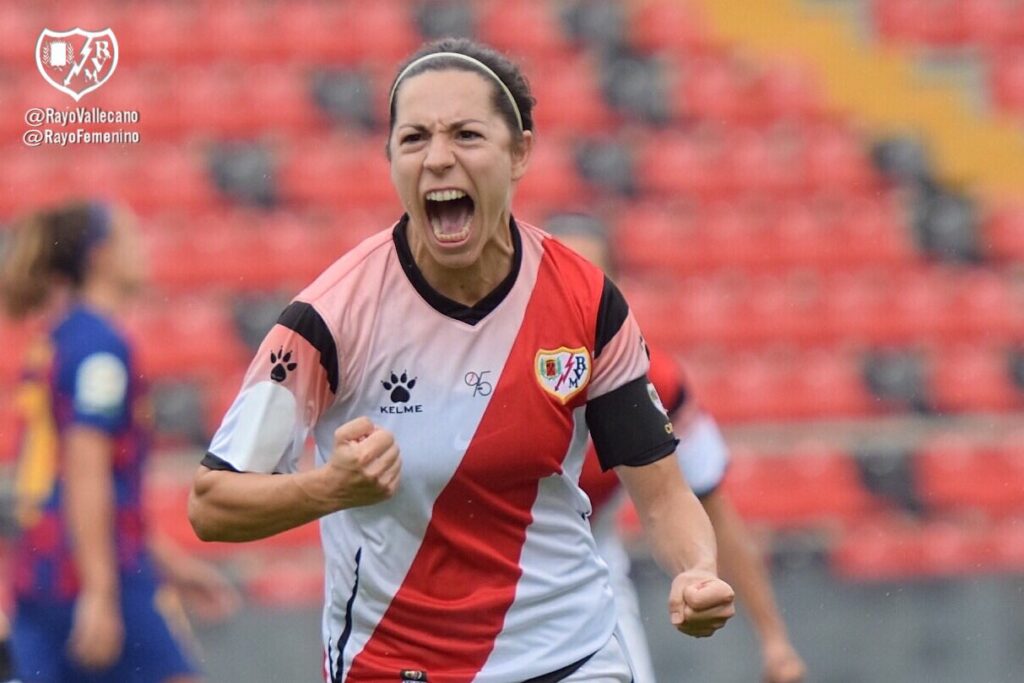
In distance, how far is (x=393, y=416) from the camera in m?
3.26

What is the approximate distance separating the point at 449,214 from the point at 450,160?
0.14m

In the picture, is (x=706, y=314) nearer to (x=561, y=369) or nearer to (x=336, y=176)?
(x=336, y=176)

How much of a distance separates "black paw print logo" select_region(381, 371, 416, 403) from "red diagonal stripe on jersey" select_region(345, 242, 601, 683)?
14 centimetres

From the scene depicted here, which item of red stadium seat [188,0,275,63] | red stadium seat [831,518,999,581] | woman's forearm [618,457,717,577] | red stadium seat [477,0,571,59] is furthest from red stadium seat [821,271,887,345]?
woman's forearm [618,457,717,577]

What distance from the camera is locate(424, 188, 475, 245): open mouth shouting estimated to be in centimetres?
324

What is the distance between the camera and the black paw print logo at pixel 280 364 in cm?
315

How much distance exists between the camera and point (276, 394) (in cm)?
315

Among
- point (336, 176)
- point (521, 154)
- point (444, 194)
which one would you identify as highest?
point (336, 176)

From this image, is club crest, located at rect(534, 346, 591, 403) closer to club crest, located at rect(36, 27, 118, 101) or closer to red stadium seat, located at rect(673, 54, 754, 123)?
club crest, located at rect(36, 27, 118, 101)

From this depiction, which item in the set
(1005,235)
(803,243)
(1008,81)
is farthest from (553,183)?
(1008,81)

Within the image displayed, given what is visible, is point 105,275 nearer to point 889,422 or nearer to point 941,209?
point 889,422

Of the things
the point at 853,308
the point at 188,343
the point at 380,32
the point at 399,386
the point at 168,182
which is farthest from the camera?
the point at 380,32

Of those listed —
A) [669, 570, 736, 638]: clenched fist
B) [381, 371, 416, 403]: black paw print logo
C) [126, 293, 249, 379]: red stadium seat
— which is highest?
[126, 293, 249, 379]: red stadium seat

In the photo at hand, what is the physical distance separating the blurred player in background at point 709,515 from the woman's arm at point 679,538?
4.30 ft
